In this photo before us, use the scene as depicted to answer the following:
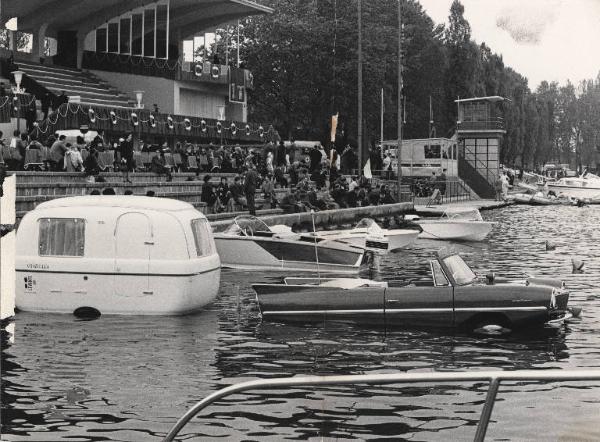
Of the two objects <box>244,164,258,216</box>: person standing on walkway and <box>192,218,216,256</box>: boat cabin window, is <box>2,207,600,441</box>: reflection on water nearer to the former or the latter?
<box>192,218,216,256</box>: boat cabin window

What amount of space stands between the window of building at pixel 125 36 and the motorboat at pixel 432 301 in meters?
52.6

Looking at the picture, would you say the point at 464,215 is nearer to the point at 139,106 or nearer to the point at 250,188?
the point at 250,188

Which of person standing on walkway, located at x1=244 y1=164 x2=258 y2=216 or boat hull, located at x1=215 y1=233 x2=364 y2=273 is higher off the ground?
person standing on walkway, located at x1=244 y1=164 x2=258 y2=216

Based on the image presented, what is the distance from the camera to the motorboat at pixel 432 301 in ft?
57.9

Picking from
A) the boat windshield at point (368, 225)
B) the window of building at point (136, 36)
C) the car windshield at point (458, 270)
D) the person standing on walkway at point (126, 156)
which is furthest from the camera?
the window of building at point (136, 36)

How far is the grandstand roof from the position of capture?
204ft

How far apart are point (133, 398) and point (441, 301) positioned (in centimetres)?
A: 690

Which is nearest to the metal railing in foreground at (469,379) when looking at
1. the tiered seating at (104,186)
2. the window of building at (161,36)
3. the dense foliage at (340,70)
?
the tiered seating at (104,186)

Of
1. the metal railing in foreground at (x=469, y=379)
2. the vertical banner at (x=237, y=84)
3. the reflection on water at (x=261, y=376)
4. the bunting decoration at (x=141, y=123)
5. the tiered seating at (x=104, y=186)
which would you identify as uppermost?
the vertical banner at (x=237, y=84)

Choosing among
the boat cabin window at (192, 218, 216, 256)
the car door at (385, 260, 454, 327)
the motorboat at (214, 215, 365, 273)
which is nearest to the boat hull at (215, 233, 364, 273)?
the motorboat at (214, 215, 365, 273)

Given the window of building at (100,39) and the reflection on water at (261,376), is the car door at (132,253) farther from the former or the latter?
the window of building at (100,39)

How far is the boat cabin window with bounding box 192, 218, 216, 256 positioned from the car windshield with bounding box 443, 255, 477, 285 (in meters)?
4.20

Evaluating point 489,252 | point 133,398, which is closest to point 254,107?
point 489,252

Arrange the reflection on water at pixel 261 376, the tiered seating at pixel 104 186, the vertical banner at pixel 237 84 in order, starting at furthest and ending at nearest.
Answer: the vertical banner at pixel 237 84 → the tiered seating at pixel 104 186 → the reflection on water at pixel 261 376
